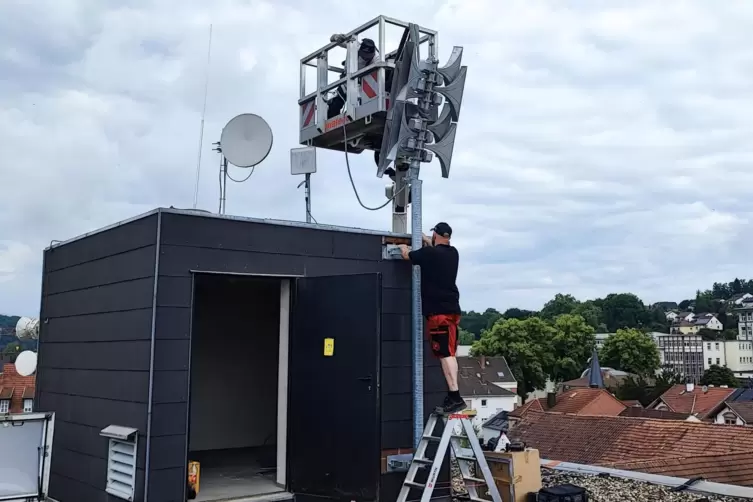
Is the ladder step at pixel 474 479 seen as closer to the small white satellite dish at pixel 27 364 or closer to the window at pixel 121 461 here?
the window at pixel 121 461

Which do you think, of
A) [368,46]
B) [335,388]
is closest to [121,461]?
[335,388]

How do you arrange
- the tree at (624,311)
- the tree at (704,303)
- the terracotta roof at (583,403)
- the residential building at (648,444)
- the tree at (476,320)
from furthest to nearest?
the tree at (704,303) → the tree at (476,320) → the tree at (624,311) → the terracotta roof at (583,403) → the residential building at (648,444)

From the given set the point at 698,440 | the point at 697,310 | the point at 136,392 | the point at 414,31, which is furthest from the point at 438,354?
the point at 697,310

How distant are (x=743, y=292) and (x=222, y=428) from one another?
548ft

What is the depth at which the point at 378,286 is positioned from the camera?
5.87m

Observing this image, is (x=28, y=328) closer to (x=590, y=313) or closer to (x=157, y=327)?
(x=157, y=327)

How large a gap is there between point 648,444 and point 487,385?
4007 centimetres

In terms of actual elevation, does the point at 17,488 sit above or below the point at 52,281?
below

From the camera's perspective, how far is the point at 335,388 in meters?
6.05

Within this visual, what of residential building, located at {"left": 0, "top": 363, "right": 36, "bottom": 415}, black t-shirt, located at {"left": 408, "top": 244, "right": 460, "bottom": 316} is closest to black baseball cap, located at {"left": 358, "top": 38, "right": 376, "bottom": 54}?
black t-shirt, located at {"left": 408, "top": 244, "right": 460, "bottom": 316}

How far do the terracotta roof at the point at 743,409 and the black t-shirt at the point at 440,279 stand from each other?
3991 centimetres

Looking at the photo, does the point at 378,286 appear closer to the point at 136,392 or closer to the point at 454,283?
the point at 454,283

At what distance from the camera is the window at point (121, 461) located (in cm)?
569

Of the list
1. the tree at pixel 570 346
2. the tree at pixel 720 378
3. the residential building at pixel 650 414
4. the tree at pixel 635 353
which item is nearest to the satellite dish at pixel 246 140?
the residential building at pixel 650 414
